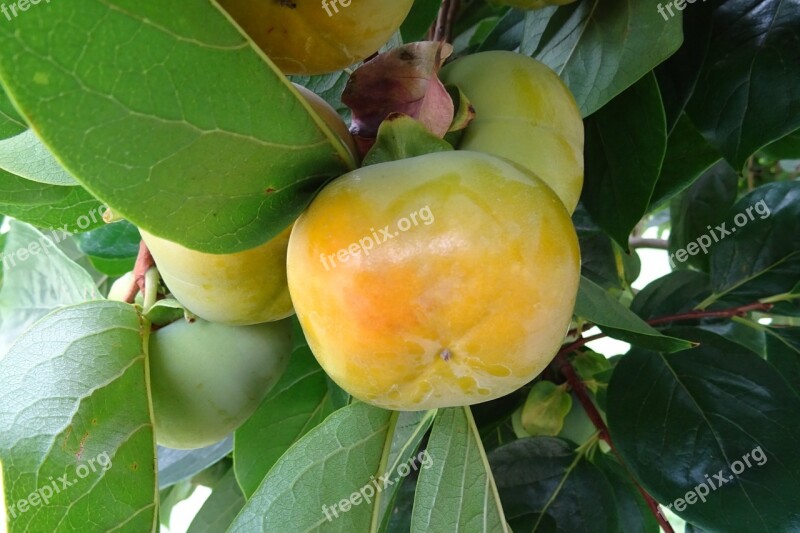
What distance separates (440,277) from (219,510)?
92 cm

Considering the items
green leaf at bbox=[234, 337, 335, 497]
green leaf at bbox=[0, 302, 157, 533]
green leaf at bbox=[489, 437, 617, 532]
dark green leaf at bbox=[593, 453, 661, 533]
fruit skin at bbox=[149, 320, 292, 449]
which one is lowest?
dark green leaf at bbox=[593, 453, 661, 533]

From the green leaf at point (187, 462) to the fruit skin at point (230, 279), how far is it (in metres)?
0.59

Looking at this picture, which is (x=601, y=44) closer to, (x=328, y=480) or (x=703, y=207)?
(x=328, y=480)

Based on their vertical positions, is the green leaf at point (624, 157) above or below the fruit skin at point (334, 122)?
below

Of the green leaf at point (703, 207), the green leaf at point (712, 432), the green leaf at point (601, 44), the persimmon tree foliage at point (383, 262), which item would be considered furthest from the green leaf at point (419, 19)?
the green leaf at point (703, 207)

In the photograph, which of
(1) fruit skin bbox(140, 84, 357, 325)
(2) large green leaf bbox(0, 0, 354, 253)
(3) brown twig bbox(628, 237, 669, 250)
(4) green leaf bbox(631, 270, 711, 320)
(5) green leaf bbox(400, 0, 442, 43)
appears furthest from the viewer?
(3) brown twig bbox(628, 237, 669, 250)

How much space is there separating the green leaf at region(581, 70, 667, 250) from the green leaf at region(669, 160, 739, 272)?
56 centimetres

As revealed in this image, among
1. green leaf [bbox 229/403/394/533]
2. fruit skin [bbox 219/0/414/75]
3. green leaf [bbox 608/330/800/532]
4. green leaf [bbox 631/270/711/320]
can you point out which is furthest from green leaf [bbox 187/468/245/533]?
fruit skin [bbox 219/0/414/75]

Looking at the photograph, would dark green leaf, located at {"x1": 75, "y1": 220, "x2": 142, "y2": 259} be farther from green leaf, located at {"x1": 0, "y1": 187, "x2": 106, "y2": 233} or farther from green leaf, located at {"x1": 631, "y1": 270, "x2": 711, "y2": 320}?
green leaf, located at {"x1": 631, "y1": 270, "x2": 711, "y2": 320}

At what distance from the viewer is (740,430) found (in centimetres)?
87

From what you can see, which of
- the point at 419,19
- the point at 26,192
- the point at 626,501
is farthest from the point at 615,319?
the point at 26,192

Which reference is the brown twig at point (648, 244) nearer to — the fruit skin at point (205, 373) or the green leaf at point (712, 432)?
the green leaf at point (712, 432)

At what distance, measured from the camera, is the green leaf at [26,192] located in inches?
27.1

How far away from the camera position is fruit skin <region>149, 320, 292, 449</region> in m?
0.69
